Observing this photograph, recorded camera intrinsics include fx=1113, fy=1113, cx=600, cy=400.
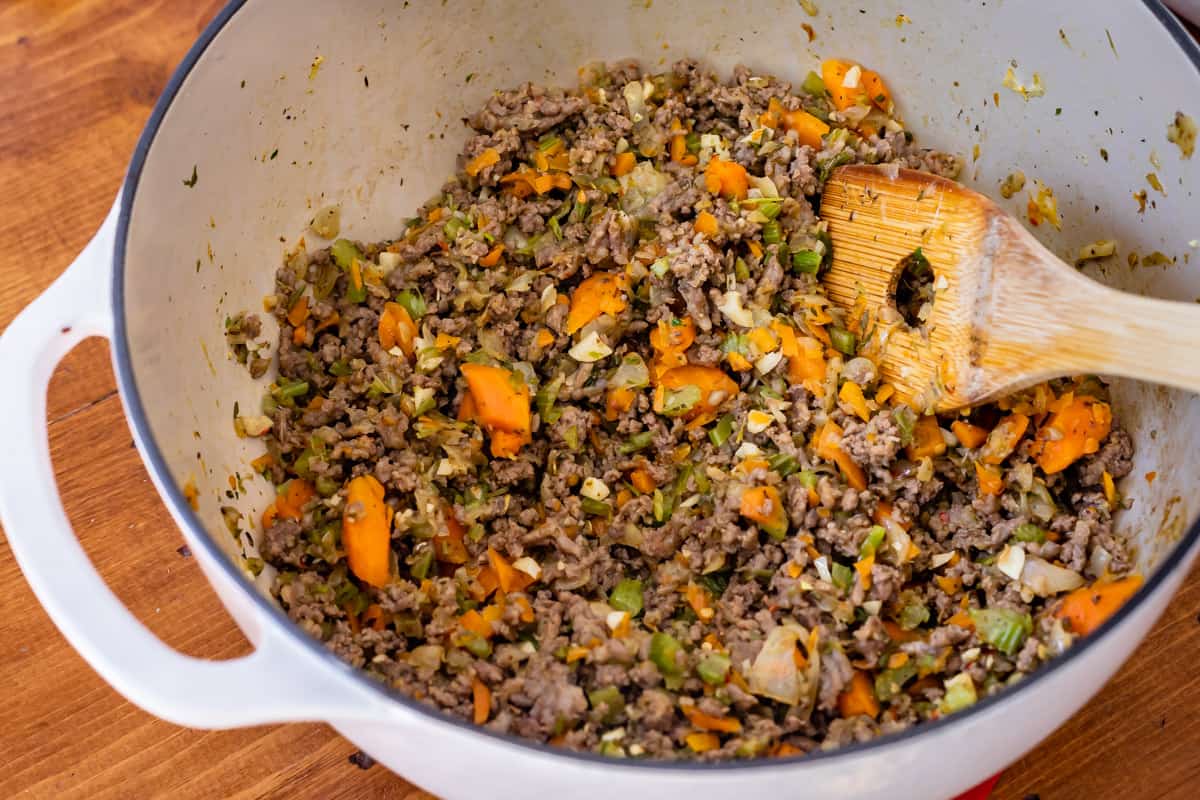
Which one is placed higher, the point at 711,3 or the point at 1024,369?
the point at 711,3

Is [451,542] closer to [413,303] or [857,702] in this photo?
[413,303]

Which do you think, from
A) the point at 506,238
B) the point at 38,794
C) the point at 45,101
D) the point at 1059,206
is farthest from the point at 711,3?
the point at 38,794

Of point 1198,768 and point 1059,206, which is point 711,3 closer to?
point 1059,206

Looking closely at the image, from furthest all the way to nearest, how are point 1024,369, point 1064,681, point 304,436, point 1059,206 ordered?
point 1059,206, point 304,436, point 1024,369, point 1064,681

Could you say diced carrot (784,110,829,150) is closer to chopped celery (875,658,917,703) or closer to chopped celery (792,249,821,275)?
chopped celery (792,249,821,275)

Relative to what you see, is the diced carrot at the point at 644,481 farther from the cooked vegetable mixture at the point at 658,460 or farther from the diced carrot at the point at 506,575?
the diced carrot at the point at 506,575

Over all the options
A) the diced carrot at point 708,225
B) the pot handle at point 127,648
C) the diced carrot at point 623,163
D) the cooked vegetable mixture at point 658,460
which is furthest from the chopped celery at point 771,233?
the pot handle at point 127,648

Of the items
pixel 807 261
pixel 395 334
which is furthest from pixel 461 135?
pixel 807 261

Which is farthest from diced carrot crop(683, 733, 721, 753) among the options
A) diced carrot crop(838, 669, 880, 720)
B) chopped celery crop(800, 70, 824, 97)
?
chopped celery crop(800, 70, 824, 97)

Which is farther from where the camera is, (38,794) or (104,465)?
(104,465)
